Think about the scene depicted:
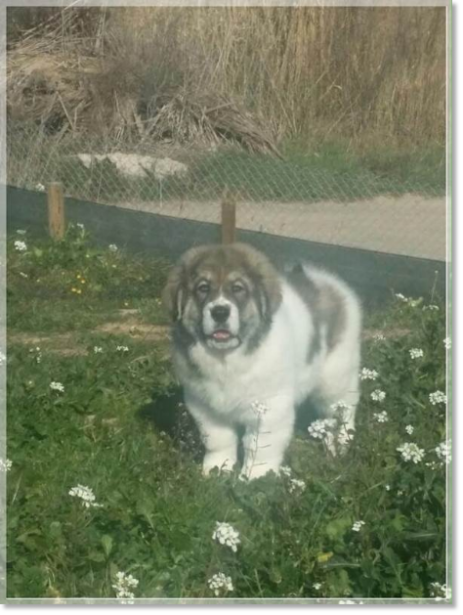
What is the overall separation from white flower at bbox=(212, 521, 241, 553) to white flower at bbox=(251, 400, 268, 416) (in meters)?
0.54

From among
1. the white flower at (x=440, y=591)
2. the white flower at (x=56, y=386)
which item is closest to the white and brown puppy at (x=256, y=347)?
the white flower at (x=56, y=386)

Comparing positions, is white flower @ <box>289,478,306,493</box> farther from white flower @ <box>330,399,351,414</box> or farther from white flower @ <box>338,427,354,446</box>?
white flower @ <box>330,399,351,414</box>

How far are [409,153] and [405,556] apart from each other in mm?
1715

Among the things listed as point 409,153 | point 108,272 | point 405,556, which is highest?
point 409,153

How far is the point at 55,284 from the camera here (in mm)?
7707

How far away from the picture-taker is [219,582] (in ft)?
24.0

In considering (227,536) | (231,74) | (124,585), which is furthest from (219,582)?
(231,74)

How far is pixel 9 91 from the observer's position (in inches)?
300

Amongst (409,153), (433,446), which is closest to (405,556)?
(433,446)

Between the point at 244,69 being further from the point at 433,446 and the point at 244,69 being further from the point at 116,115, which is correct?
the point at 433,446

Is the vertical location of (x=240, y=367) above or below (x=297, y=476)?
above

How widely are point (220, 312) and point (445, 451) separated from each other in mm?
1114

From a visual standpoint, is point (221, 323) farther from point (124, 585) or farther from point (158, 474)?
point (124, 585)

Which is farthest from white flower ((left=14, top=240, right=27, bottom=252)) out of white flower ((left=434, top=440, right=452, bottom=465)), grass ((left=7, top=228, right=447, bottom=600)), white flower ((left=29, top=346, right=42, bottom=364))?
white flower ((left=434, top=440, right=452, bottom=465))
